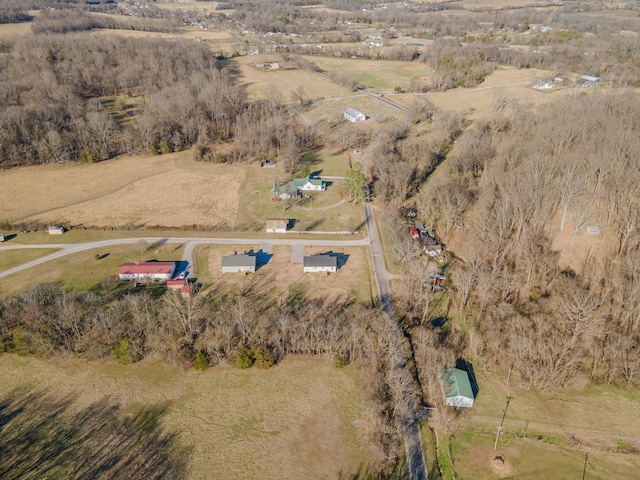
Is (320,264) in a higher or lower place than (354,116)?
lower

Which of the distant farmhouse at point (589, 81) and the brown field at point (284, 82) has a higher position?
the distant farmhouse at point (589, 81)

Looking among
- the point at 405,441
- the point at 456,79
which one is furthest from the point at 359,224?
the point at 456,79

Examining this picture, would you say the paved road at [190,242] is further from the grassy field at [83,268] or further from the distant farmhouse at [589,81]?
the distant farmhouse at [589,81]

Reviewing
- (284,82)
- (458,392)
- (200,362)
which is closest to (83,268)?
(200,362)

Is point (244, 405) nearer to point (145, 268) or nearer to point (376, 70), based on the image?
point (145, 268)

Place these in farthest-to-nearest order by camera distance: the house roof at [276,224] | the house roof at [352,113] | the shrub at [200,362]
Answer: the house roof at [352,113], the house roof at [276,224], the shrub at [200,362]

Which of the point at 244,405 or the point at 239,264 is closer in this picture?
the point at 244,405

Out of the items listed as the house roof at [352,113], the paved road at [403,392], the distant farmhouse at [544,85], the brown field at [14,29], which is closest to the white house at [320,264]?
the paved road at [403,392]

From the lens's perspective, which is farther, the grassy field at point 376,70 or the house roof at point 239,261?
the grassy field at point 376,70
